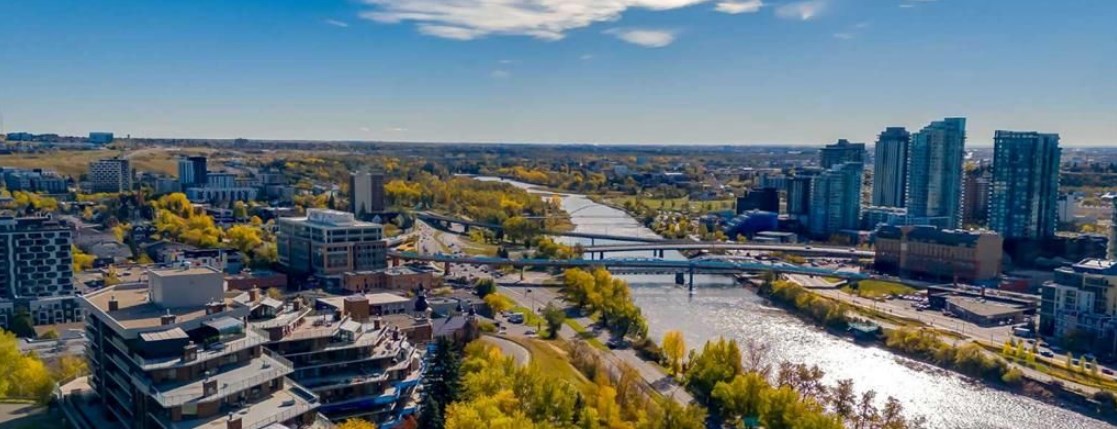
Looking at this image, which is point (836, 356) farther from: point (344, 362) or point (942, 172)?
point (942, 172)

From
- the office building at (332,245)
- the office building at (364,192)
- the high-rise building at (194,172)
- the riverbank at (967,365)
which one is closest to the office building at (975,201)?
the riverbank at (967,365)

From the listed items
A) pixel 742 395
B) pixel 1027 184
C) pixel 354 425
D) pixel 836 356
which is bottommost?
pixel 836 356

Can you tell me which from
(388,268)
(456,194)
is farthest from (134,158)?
(388,268)

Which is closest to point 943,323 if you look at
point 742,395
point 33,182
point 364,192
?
point 742,395

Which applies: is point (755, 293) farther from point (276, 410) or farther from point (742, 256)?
point (276, 410)

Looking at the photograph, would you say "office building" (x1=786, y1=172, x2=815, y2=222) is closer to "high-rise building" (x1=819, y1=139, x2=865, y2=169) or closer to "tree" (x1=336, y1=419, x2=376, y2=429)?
"high-rise building" (x1=819, y1=139, x2=865, y2=169)

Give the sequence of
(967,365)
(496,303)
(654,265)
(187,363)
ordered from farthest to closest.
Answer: (654,265) < (496,303) < (967,365) < (187,363)
